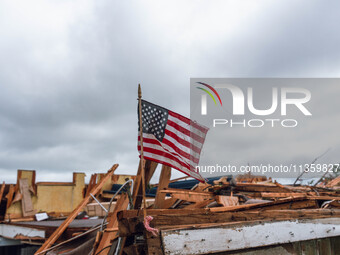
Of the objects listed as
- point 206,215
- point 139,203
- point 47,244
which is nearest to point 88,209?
point 47,244

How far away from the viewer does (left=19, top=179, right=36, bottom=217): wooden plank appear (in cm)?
1309

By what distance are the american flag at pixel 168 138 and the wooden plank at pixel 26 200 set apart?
34.0 ft

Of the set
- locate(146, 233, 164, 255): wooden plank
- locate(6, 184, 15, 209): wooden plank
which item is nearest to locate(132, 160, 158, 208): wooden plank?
locate(146, 233, 164, 255): wooden plank

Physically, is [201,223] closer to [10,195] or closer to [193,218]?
[193,218]

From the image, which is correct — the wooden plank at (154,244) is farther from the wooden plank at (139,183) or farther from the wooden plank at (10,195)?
the wooden plank at (10,195)

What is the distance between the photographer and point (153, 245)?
3.24m

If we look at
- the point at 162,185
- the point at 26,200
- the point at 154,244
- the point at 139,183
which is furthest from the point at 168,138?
the point at 26,200

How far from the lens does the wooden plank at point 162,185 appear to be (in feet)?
18.0

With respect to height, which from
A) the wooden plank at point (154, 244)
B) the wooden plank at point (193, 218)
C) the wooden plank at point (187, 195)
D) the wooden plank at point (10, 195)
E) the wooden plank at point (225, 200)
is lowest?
the wooden plank at point (154, 244)

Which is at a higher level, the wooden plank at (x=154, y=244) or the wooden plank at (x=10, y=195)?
the wooden plank at (x=10, y=195)

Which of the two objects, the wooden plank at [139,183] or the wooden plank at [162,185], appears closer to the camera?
the wooden plank at [139,183]

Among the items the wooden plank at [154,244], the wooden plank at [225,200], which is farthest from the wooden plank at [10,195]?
the wooden plank at [154,244]

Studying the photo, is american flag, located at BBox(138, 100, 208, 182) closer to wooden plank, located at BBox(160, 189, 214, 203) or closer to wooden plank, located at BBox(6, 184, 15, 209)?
wooden plank, located at BBox(160, 189, 214, 203)

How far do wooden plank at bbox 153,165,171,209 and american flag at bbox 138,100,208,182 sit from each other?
2.52ft
